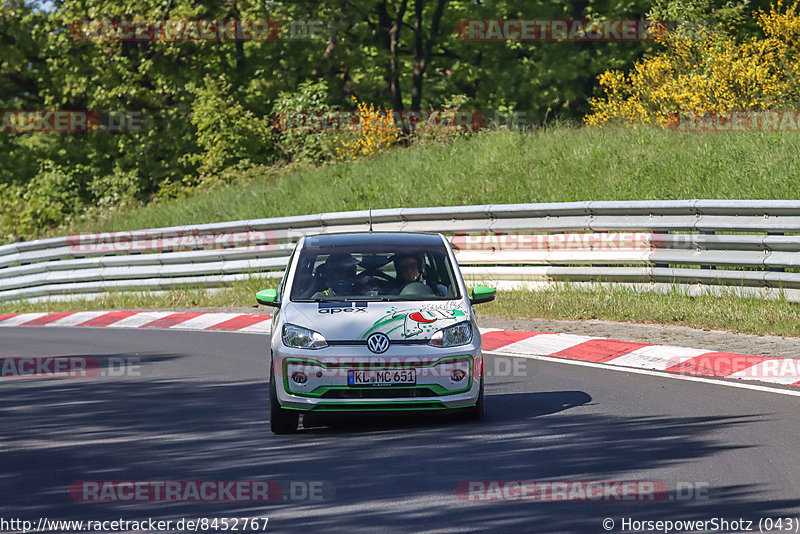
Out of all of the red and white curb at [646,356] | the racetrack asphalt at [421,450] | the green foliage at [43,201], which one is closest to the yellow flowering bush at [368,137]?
the green foliage at [43,201]

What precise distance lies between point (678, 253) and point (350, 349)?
765 cm

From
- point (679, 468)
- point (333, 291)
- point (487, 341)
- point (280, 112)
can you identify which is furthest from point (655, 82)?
point (679, 468)

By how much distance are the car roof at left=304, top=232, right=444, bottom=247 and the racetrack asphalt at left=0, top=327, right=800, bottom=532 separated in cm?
145

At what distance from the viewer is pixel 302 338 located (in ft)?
29.9

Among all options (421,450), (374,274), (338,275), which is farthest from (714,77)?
(421,450)

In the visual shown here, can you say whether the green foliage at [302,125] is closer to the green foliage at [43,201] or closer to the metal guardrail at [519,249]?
the green foliage at [43,201]

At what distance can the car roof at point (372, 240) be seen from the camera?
10.2 meters

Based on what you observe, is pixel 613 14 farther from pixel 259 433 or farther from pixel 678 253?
pixel 259 433

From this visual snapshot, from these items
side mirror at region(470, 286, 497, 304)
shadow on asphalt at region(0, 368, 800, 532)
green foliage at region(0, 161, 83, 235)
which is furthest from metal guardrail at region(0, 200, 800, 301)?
green foliage at region(0, 161, 83, 235)

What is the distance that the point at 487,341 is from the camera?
14555 millimetres

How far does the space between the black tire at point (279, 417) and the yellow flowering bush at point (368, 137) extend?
21.7m

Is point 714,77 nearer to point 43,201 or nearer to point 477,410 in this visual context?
point 477,410

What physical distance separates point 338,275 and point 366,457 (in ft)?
7.16

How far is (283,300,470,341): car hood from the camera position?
9.07m
